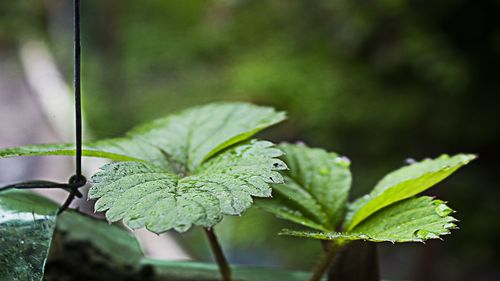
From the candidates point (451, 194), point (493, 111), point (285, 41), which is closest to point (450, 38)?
point (493, 111)

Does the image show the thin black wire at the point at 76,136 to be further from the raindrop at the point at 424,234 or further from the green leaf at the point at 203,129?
the raindrop at the point at 424,234

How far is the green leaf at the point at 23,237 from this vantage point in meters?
0.44

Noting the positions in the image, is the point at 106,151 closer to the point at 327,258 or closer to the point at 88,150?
the point at 88,150

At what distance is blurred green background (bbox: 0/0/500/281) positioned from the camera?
1764 mm

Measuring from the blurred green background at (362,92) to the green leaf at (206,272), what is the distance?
0.85m

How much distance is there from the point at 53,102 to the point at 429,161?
2.07 meters

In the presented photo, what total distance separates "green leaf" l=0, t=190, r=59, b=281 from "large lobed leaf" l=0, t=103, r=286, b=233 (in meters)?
0.04

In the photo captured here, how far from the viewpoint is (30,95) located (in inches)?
121

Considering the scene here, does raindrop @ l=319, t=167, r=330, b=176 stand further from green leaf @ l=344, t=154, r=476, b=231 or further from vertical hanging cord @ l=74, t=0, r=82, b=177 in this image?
vertical hanging cord @ l=74, t=0, r=82, b=177

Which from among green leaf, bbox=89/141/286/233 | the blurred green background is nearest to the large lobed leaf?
green leaf, bbox=89/141/286/233

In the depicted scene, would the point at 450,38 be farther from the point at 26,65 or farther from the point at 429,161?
the point at 26,65

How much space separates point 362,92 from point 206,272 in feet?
5.44

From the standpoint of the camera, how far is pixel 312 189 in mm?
576

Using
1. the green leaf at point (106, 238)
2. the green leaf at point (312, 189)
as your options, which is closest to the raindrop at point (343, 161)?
the green leaf at point (312, 189)
